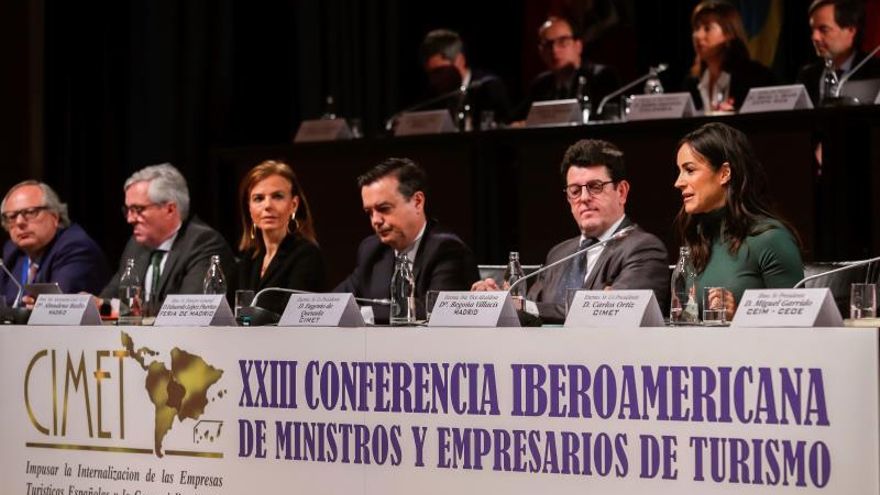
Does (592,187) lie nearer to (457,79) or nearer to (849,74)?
(849,74)

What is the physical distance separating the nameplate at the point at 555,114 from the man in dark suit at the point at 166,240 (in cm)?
171

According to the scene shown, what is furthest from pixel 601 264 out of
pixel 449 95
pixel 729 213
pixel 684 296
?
pixel 449 95

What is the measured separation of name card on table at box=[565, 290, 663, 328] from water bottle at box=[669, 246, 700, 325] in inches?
12.3

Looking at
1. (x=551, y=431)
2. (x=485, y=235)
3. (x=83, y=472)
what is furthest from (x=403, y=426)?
(x=485, y=235)

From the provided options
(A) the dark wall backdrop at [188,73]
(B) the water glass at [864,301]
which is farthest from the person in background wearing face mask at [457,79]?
Result: (B) the water glass at [864,301]

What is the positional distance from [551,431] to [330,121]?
3996 millimetres

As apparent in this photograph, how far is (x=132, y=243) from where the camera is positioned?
5352 millimetres

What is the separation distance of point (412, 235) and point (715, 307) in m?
1.51

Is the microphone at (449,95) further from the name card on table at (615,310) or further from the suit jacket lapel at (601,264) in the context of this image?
the name card on table at (615,310)

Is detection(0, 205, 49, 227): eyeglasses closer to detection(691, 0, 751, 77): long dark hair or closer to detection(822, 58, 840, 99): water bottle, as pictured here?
detection(691, 0, 751, 77): long dark hair

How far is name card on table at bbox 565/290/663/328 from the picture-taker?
2738mm

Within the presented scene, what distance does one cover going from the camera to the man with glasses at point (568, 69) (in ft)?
21.6

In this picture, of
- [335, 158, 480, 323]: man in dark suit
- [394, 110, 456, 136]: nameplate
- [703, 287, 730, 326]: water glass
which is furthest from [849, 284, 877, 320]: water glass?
[394, 110, 456, 136]: nameplate

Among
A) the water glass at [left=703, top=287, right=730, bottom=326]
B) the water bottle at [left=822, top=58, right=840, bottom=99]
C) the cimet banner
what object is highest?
the water bottle at [left=822, top=58, right=840, bottom=99]
